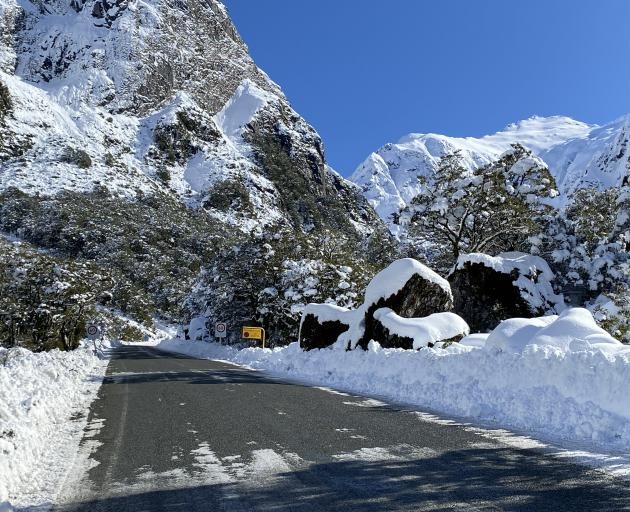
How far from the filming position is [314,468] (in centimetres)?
568

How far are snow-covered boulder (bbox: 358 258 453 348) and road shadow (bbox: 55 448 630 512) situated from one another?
Result: 14314 mm

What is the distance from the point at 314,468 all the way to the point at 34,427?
440 centimetres

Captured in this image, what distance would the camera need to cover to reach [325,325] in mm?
23625

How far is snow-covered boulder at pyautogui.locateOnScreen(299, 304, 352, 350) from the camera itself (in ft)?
75.8

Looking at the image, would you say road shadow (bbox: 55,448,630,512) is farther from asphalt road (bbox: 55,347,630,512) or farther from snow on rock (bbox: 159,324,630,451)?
snow on rock (bbox: 159,324,630,451)

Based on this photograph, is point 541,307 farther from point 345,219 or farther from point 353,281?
point 345,219

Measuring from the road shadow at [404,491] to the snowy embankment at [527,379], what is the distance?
6.41 ft

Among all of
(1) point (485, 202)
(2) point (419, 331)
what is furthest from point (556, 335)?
(1) point (485, 202)

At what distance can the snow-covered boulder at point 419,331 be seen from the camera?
17.1 m

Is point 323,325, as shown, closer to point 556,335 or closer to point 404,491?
point 556,335

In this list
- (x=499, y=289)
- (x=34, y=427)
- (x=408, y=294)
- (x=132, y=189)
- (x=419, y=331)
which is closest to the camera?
(x=34, y=427)

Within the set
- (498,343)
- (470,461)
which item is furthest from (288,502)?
(498,343)

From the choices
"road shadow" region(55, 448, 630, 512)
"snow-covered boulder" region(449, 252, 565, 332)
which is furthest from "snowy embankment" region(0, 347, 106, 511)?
"snow-covered boulder" region(449, 252, 565, 332)

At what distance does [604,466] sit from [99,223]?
135 meters
